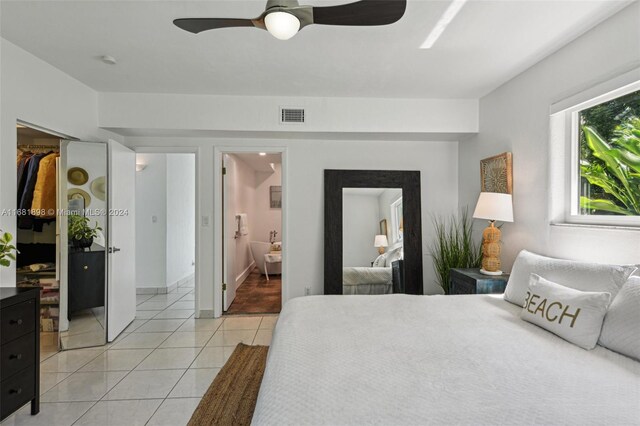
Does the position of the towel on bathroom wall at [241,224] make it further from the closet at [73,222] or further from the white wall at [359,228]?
the closet at [73,222]

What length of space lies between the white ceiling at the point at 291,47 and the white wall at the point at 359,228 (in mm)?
1242

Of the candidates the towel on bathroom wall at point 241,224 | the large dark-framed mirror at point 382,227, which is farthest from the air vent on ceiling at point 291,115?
the towel on bathroom wall at point 241,224

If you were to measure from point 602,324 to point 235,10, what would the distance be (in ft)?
8.70

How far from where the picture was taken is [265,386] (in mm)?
1169

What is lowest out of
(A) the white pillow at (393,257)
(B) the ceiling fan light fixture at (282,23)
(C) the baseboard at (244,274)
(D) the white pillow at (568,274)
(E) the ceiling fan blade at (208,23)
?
(C) the baseboard at (244,274)

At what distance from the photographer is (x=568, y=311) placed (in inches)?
63.2

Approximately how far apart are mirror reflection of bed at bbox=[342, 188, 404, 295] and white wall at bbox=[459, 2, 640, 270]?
965 millimetres

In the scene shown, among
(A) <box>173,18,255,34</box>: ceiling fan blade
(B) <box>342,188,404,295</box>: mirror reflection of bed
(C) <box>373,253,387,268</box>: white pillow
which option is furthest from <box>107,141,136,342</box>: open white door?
(C) <box>373,253,387,268</box>: white pillow

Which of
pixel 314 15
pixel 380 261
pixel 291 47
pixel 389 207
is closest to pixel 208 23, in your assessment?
pixel 314 15

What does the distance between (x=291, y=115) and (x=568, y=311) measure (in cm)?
289

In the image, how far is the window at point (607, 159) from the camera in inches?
75.7

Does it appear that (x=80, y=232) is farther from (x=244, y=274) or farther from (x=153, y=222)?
(x=244, y=274)

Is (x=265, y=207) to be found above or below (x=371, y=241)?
above

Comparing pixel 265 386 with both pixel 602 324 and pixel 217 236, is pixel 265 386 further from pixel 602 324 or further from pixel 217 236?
pixel 217 236
